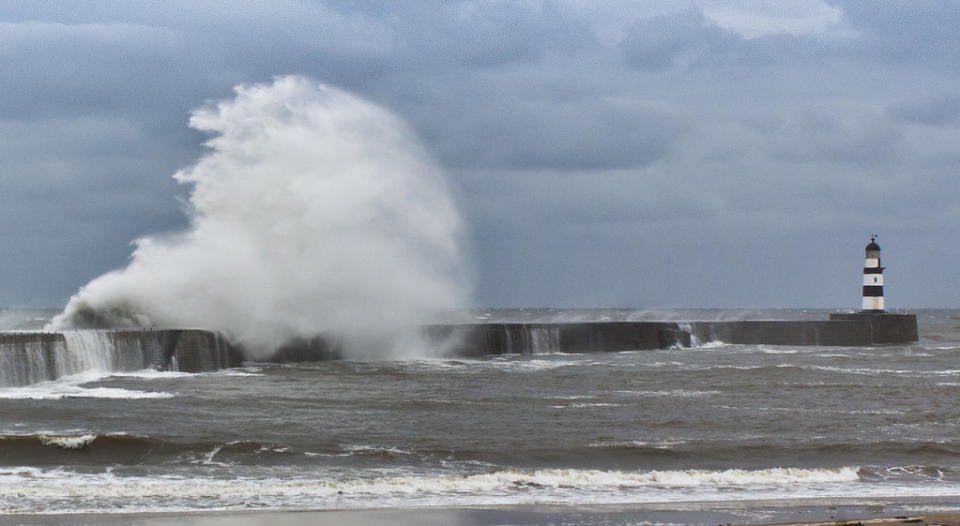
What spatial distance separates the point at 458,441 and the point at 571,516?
3967 millimetres

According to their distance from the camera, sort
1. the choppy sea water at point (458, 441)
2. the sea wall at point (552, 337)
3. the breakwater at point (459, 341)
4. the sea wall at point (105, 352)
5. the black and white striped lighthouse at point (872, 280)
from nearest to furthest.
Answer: the choppy sea water at point (458, 441)
the sea wall at point (105, 352)
the breakwater at point (459, 341)
the sea wall at point (552, 337)
the black and white striped lighthouse at point (872, 280)

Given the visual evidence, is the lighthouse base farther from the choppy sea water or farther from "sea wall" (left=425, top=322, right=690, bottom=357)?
the choppy sea water

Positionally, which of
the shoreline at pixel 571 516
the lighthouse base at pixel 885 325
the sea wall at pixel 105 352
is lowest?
the shoreline at pixel 571 516

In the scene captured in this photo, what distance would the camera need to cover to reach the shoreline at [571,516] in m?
8.24

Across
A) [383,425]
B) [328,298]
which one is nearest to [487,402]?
[383,425]

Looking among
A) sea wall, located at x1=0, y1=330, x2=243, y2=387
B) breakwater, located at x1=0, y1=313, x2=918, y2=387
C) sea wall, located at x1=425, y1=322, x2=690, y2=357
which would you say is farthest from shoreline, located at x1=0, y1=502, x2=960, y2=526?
sea wall, located at x1=425, y1=322, x2=690, y2=357

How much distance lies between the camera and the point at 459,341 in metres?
28.3

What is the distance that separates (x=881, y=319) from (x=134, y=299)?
958 inches

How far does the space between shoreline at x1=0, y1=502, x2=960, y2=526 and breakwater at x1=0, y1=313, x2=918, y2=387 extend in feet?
32.8

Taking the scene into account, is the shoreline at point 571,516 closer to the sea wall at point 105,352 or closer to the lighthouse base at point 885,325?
the sea wall at point 105,352

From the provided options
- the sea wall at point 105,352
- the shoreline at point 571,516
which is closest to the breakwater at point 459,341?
the sea wall at point 105,352

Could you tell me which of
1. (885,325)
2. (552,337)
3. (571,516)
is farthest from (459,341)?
(571,516)

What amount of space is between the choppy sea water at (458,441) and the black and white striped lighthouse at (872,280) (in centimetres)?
1498

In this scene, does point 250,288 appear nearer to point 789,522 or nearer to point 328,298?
point 328,298
